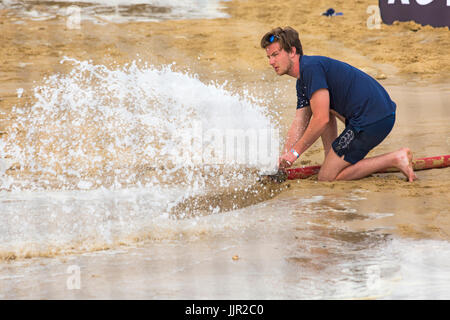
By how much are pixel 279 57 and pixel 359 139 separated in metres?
0.79

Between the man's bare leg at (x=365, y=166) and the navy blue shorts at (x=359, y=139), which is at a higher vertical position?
the navy blue shorts at (x=359, y=139)

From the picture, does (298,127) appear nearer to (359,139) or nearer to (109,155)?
(359,139)

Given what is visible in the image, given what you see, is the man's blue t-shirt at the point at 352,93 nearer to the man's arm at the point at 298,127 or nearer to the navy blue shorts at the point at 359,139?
the navy blue shorts at the point at 359,139

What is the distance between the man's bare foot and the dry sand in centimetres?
8

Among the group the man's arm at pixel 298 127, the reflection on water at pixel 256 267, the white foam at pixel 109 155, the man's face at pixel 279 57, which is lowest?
the white foam at pixel 109 155

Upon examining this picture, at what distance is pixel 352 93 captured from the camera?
13.8 ft

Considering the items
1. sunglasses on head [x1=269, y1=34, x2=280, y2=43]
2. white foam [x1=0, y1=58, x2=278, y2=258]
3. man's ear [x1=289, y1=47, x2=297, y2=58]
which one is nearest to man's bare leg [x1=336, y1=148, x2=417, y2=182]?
white foam [x1=0, y1=58, x2=278, y2=258]

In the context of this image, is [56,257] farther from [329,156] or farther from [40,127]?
[40,127]

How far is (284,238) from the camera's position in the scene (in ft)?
11.2

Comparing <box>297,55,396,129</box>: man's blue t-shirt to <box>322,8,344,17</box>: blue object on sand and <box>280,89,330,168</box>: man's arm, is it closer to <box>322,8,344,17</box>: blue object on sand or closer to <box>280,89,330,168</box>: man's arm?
<box>280,89,330,168</box>: man's arm

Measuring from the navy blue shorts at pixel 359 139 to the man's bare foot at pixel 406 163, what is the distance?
0.18 meters

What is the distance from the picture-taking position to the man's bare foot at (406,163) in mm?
4359

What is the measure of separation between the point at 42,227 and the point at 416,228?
219 centimetres

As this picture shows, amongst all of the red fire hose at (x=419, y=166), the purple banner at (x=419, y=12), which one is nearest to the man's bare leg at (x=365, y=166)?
the red fire hose at (x=419, y=166)
